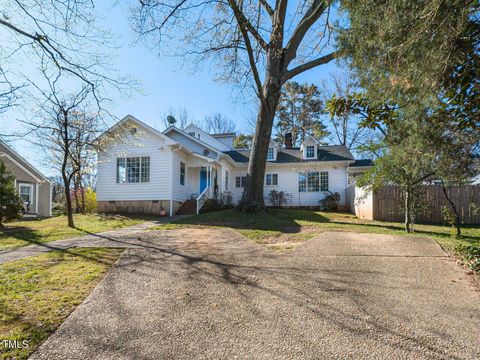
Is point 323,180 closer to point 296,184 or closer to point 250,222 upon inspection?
point 296,184

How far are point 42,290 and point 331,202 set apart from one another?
17.6 metres

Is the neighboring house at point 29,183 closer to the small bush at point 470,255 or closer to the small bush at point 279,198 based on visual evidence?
the small bush at point 279,198

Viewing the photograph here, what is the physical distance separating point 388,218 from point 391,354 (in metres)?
11.5

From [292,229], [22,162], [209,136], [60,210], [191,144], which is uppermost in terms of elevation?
[209,136]

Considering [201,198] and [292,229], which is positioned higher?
[201,198]

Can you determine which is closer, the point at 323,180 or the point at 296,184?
the point at 323,180

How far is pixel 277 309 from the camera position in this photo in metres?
3.27

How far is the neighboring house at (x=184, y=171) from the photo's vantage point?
15.2m

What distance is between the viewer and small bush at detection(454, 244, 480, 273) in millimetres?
4523

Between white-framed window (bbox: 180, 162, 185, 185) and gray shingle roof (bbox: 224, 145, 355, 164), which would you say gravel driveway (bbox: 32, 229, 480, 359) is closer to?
white-framed window (bbox: 180, 162, 185, 185)

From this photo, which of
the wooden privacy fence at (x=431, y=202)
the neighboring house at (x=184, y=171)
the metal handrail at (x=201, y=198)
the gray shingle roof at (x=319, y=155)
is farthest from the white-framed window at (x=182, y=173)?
the wooden privacy fence at (x=431, y=202)

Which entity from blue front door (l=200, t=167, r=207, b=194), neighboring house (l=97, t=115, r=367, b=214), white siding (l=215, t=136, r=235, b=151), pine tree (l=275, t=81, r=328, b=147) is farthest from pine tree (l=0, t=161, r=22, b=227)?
pine tree (l=275, t=81, r=328, b=147)

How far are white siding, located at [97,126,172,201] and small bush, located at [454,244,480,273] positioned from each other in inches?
496

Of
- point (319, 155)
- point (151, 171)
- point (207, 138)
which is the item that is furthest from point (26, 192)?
point (319, 155)
